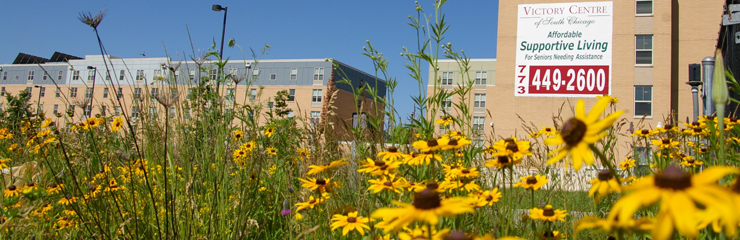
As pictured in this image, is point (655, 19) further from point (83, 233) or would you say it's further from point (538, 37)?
point (83, 233)

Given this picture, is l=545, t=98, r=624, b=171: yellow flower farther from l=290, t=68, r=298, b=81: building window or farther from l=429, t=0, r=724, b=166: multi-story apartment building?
l=290, t=68, r=298, b=81: building window

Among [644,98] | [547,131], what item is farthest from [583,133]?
[644,98]

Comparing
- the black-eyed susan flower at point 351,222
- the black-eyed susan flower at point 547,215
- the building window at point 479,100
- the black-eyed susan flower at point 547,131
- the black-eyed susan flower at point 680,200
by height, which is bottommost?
the black-eyed susan flower at point 351,222

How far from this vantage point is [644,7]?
56.4ft

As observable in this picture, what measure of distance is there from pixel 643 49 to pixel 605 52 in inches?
81.6

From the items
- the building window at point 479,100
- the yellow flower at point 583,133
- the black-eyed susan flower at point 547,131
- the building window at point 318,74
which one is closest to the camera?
the yellow flower at point 583,133

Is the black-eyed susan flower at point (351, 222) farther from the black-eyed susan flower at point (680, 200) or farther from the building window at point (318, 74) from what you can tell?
the building window at point (318, 74)

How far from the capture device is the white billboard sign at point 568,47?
16.2m

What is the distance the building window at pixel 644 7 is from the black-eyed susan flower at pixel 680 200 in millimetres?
19977

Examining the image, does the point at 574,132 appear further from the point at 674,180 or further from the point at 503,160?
the point at 503,160

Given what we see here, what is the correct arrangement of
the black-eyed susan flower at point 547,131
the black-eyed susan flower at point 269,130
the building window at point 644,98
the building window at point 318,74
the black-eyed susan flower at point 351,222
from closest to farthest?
1. the black-eyed susan flower at point 351,222
2. the black-eyed susan flower at point 547,131
3. the black-eyed susan flower at point 269,130
4. the building window at point 644,98
5. the building window at point 318,74

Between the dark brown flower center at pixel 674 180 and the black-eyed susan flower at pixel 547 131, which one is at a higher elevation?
the black-eyed susan flower at pixel 547 131

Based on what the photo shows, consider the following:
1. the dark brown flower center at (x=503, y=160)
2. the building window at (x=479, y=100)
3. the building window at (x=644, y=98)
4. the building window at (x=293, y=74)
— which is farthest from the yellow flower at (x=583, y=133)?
the building window at (x=293, y=74)

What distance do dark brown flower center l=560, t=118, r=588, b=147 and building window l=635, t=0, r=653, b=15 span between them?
19892 mm
